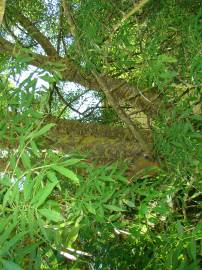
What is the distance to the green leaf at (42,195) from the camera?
94 cm

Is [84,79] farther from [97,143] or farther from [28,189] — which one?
[28,189]

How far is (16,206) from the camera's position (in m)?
1.03

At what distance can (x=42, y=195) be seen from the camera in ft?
3.13

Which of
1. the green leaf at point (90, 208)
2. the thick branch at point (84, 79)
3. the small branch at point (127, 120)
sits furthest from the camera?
the thick branch at point (84, 79)

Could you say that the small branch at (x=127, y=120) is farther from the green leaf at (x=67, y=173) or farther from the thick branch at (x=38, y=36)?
the green leaf at (x=67, y=173)

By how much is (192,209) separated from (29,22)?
1.52 metres

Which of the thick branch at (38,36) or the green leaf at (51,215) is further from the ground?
the thick branch at (38,36)

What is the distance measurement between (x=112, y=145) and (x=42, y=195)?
1.38 metres

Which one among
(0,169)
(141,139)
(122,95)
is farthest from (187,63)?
(0,169)

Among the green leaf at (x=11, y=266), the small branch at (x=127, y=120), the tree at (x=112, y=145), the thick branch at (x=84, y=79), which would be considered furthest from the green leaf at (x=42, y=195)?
the thick branch at (x=84, y=79)

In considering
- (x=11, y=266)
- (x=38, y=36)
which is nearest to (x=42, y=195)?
(x=11, y=266)

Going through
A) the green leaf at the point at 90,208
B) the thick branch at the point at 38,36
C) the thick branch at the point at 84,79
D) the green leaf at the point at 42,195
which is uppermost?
the thick branch at the point at 38,36

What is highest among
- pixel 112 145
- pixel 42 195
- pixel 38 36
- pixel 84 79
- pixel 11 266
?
pixel 38 36

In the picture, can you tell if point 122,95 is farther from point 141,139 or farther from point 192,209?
point 192,209
